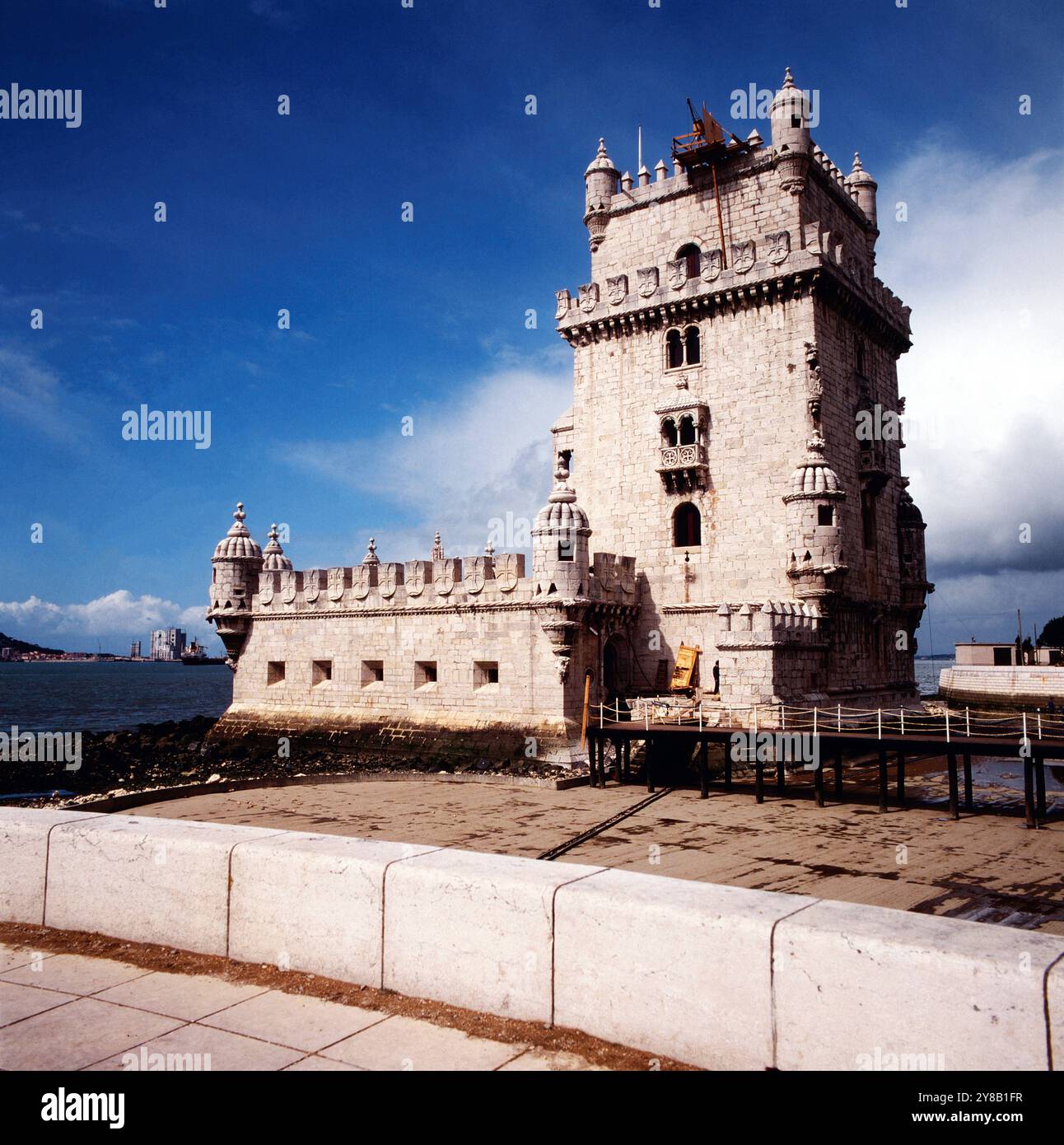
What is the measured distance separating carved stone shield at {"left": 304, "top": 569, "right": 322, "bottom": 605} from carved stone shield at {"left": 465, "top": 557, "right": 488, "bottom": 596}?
7.09m

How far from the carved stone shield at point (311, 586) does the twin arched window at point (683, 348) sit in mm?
14562

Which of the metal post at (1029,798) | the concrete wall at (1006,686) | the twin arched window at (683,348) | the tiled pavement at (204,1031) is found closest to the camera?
the tiled pavement at (204,1031)

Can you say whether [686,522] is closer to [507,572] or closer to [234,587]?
[507,572]

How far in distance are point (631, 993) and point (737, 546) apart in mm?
25282

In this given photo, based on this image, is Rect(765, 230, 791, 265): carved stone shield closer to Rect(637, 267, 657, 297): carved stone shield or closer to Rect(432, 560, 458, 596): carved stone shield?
Rect(637, 267, 657, 297): carved stone shield

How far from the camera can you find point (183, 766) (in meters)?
31.8

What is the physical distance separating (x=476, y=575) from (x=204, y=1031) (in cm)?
2443

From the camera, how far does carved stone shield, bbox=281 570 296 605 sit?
34.3 metres

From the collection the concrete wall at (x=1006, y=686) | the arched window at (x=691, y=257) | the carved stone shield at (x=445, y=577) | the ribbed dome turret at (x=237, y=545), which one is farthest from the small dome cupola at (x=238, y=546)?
the concrete wall at (x=1006, y=686)

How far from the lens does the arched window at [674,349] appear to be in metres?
31.1

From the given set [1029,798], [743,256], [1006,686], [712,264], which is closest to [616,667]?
[712,264]

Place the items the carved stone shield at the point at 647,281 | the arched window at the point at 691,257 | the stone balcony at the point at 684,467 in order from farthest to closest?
the arched window at the point at 691,257, the carved stone shield at the point at 647,281, the stone balcony at the point at 684,467

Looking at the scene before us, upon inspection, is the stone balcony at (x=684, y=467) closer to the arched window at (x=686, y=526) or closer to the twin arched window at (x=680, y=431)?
the twin arched window at (x=680, y=431)

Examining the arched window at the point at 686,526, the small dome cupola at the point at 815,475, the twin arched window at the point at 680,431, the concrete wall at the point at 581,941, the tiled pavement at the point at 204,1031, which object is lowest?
the tiled pavement at the point at 204,1031
